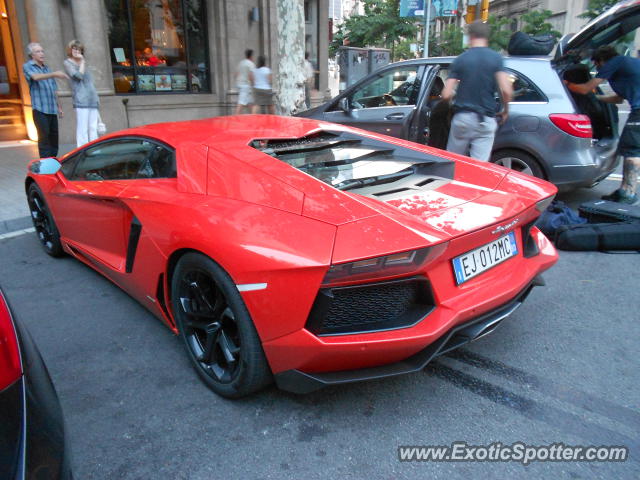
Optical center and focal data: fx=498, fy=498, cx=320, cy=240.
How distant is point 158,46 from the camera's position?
12.0 m

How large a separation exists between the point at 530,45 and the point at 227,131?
432 centimetres

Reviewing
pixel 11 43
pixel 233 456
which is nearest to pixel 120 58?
pixel 11 43

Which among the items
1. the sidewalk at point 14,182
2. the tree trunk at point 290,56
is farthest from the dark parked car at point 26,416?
the tree trunk at point 290,56

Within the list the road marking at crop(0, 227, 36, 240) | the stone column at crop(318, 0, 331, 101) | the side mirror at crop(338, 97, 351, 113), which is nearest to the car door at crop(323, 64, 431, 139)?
the side mirror at crop(338, 97, 351, 113)

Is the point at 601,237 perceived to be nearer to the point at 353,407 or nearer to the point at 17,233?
the point at 353,407

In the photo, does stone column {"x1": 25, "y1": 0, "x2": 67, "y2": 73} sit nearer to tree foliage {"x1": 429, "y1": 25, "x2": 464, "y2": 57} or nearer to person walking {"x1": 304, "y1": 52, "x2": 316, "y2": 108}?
person walking {"x1": 304, "y1": 52, "x2": 316, "y2": 108}

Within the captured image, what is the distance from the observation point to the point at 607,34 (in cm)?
541

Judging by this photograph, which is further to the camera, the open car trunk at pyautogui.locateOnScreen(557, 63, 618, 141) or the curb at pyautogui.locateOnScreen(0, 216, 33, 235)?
the open car trunk at pyautogui.locateOnScreen(557, 63, 618, 141)

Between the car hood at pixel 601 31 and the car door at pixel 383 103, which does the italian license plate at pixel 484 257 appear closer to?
the car door at pixel 383 103

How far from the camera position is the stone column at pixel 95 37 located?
9.61 m

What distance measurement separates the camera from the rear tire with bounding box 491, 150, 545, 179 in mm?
5254

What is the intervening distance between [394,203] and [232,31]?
11.8m

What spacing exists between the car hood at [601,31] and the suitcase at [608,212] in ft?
5.77

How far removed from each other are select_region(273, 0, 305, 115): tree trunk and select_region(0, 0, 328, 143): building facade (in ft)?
1.92
